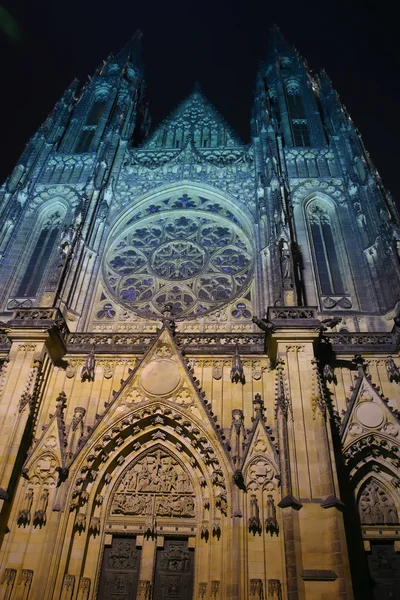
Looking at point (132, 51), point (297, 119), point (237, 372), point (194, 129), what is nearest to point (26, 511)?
point (237, 372)

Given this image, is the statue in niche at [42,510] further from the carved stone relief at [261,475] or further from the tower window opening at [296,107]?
the tower window opening at [296,107]

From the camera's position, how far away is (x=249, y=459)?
379 inches

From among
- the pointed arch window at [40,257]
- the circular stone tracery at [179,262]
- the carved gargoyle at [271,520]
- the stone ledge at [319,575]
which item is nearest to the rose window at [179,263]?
the circular stone tracery at [179,262]

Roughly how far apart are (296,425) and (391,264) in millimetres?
6052

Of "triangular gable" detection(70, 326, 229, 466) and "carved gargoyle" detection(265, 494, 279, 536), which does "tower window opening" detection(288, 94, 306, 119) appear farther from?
"carved gargoyle" detection(265, 494, 279, 536)

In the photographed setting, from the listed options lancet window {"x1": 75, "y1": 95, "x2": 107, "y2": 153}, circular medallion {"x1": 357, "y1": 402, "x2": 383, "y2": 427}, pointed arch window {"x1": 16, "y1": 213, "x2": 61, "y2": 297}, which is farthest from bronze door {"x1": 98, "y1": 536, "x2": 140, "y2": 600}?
lancet window {"x1": 75, "y1": 95, "x2": 107, "y2": 153}

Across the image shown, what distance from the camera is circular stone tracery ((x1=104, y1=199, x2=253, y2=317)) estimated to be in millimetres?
13992

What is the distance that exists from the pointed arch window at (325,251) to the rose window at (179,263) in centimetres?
217

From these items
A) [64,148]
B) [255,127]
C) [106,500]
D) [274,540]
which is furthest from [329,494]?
[64,148]

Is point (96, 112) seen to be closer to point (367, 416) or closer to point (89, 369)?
point (89, 369)

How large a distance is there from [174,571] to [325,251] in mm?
10025

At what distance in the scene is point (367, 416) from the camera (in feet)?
34.1

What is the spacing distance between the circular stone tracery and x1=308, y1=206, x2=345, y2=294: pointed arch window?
7.11ft

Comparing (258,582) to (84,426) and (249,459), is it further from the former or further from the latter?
(84,426)
